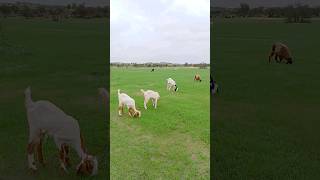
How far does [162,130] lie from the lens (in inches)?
211

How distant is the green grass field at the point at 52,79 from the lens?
4051mm

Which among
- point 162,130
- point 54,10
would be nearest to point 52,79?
point 54,10

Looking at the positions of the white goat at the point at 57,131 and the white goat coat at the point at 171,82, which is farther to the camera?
the white goat coat at the point at 171,82
